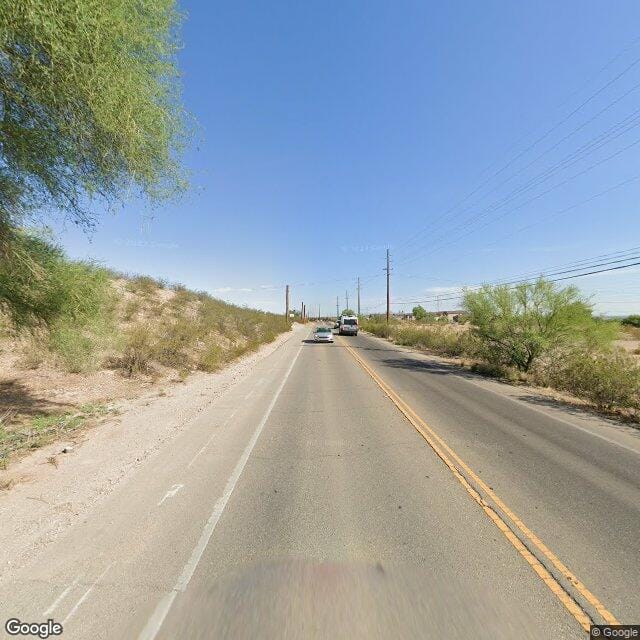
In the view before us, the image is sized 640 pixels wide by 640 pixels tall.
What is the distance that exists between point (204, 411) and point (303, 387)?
3.95 meters

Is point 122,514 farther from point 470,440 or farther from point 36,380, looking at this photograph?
point 36,380

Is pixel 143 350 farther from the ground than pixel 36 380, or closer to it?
farther from the ground

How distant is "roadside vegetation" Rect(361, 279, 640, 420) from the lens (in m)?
11.0

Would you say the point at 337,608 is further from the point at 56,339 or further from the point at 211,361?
the point at 211,361

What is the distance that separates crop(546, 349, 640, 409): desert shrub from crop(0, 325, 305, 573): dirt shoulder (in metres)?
12.5

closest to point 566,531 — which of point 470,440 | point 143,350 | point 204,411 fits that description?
point 470,440

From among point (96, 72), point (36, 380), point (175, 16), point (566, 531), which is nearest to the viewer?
point (566, 531)

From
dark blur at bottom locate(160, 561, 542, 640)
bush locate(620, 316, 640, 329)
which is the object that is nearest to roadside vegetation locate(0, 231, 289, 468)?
dark blur at bottom locate(160, 561, 542, 640)

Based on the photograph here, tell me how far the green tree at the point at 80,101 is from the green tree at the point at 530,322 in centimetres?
1607

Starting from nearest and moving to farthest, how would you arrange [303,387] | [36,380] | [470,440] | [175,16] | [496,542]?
[496,542], [175,16], [470,440], [36,380], [303,387]

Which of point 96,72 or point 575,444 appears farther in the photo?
point 575,444

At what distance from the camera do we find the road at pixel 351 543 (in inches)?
103

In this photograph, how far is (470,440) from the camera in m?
6.87

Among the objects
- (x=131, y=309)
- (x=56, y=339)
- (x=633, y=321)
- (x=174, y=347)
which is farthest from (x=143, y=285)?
(x=633, y=321)
